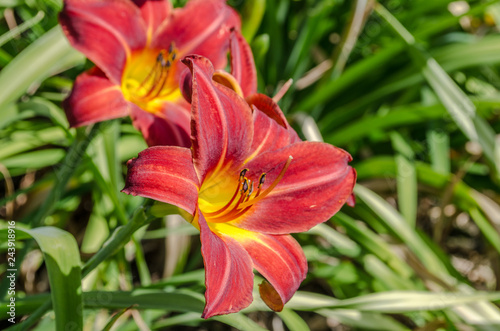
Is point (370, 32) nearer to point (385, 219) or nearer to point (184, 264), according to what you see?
point (385, 219)

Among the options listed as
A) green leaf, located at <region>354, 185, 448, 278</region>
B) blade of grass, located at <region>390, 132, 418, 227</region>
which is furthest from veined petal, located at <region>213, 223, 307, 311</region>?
blade of grass, located at <region>390, 132, 418, 227</region>

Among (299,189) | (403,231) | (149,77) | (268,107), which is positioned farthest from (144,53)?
(403,231)

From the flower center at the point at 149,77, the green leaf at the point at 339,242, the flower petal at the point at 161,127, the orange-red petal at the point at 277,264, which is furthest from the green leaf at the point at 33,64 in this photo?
the green leaf at the point at 339,242

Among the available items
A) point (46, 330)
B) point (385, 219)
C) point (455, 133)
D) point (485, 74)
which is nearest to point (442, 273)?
point (385, 219)

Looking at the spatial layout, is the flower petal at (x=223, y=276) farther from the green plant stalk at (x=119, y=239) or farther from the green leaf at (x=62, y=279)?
the green leaf at (x=62, y=279)

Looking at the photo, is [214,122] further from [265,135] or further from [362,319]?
[362,319]

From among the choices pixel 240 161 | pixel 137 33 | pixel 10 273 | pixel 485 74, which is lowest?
pixel 485 74
